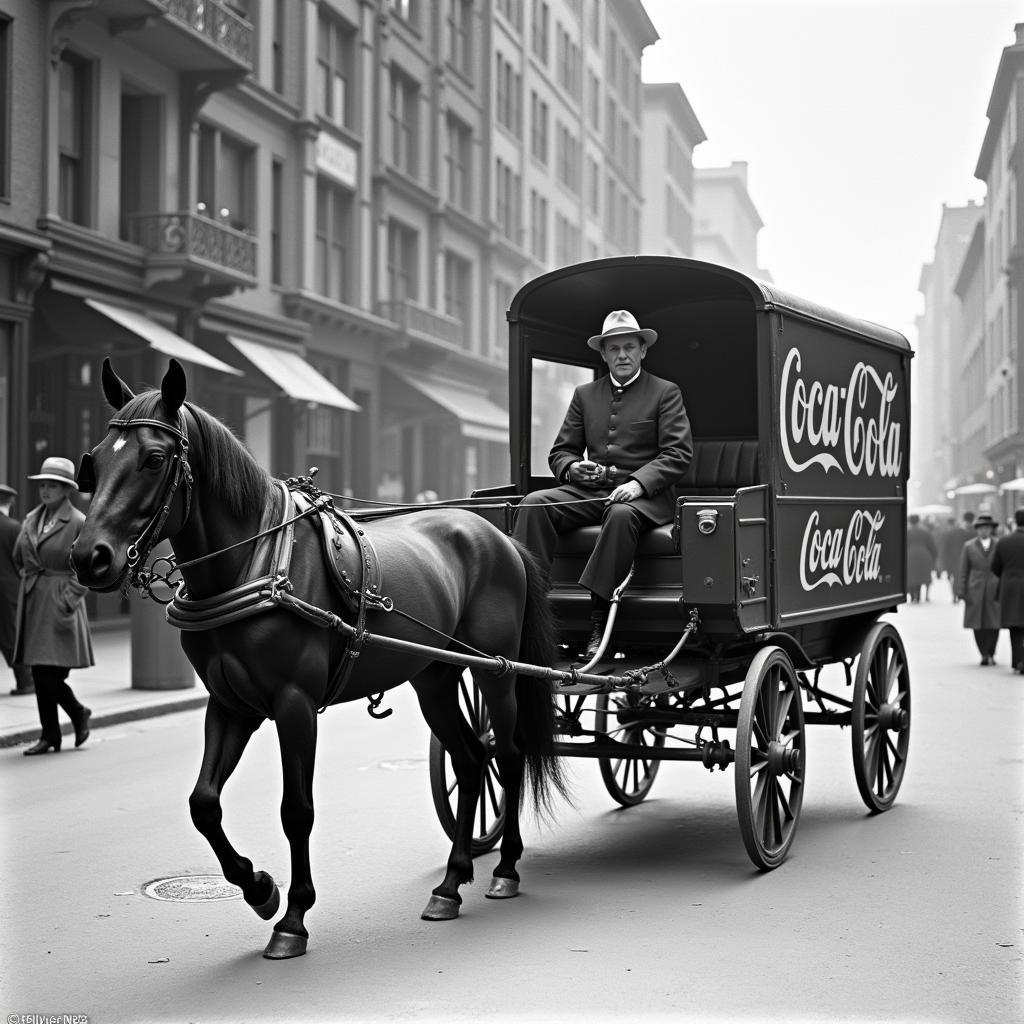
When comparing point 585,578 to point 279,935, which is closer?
point 279,935

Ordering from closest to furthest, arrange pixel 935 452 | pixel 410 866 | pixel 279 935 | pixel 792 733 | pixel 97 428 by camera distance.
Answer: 1. pixel 279 935
2. pixel 410 866
3. pixel 792 733
4. pixel 97 428
5. pixel 935 452

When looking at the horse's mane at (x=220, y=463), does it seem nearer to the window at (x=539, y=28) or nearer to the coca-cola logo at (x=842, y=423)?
the coca-cola logo at (x=842, y=423)

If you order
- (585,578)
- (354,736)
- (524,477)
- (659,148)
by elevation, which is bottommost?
(354,736)

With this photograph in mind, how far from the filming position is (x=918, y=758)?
1041 centimetres

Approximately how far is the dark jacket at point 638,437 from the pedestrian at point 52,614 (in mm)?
4399

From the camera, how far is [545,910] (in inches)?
245

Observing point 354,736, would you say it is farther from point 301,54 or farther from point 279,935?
point 301,54

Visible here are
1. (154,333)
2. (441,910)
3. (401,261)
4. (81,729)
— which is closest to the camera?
(441,910)

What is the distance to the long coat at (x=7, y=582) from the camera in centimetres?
1325

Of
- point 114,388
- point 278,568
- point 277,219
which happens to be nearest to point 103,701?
point 278,568

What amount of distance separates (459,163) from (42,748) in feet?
97.3

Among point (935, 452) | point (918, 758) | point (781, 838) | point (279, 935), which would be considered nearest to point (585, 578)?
point (781, 838)

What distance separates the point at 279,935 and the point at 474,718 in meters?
2.48

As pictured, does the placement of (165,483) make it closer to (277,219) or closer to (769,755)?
(769,755)
